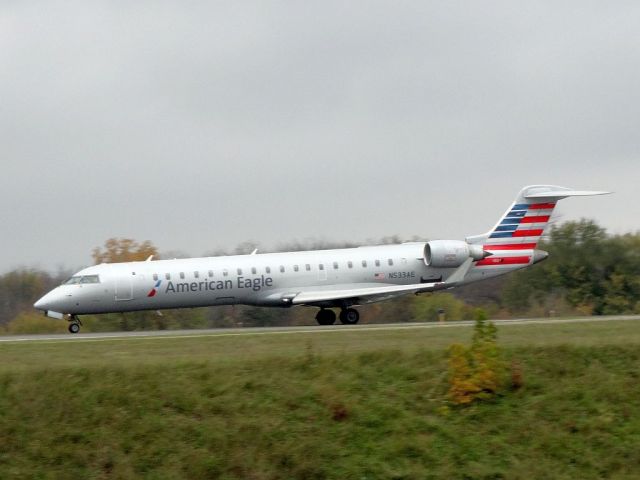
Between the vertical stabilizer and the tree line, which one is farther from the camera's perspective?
the tree line

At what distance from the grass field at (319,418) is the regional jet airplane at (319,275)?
17100 mm

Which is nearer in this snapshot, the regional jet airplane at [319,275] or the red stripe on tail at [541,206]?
the regional jet airplane at [319,275]

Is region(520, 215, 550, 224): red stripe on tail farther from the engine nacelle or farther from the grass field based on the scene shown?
the grass field

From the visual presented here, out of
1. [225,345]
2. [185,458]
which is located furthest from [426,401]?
[225,345]

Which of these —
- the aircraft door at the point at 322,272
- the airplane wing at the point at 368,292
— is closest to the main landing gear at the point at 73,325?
the airplane wing at the point at 368,292

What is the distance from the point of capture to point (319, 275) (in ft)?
125

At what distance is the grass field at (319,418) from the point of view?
52.1 ft

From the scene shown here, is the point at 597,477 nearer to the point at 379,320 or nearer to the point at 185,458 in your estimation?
the point at 185,458

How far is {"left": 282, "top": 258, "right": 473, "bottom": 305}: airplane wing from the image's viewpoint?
37.0 m

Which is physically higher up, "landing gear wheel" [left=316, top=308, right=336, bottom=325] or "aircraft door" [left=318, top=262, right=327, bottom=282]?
"aircraft door" [left=318, top=262, right=327, bottom=282]

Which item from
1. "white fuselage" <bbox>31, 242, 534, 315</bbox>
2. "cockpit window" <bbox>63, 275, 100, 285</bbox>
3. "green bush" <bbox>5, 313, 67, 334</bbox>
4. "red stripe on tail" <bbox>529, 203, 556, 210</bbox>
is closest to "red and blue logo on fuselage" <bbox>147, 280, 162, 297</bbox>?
"white fuselage" <bbox>31, 242, 534, 315</bbox>

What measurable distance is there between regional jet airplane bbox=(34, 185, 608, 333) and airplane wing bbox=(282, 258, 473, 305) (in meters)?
0.04

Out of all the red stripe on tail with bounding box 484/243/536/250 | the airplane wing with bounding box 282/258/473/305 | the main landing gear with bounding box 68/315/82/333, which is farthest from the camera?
the red stripe on tail with bounding box 484/243/536/250

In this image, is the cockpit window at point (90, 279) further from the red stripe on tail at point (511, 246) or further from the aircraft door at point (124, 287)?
the red stripe on tail at point (511, 246)
